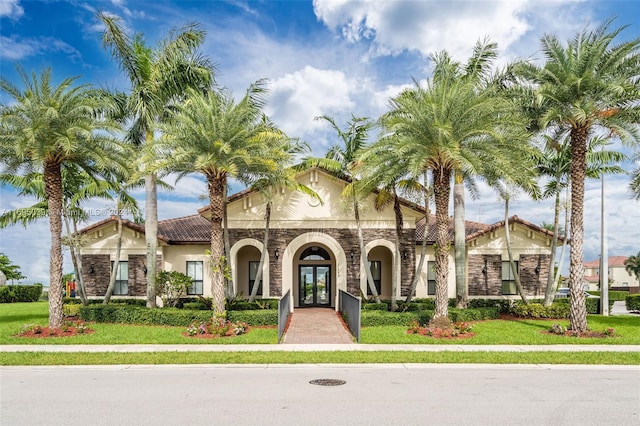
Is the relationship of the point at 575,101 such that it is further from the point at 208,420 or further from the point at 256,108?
the point at 208,420

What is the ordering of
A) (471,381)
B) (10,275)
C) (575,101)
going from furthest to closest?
1. (10,275)
2. (575,101)
3. (471,381)

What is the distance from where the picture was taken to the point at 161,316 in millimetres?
19219

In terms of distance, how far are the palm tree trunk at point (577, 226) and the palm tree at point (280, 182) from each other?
11.2 metres

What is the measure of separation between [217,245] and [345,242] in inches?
305

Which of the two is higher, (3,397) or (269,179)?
(269,179)

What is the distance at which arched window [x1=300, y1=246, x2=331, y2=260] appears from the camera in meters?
26.8

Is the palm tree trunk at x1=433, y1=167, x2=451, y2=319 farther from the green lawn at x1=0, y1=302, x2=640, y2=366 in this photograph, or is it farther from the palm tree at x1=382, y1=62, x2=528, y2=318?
the green lawn at x1=0, y1=302, x2=640, y2=366

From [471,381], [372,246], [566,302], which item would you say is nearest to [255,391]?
[471,381]

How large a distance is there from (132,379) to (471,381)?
25.2ft

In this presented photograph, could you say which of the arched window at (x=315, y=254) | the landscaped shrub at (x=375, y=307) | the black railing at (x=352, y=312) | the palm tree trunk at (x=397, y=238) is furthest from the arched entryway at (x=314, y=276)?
the black railing at (x=352, y=312)

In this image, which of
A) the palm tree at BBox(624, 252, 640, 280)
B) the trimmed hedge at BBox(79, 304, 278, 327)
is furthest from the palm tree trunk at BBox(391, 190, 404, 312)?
the palm tree at BBox(624, 252, 640, 280)

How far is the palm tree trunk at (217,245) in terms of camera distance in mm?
17875

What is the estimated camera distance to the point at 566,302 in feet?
80.5

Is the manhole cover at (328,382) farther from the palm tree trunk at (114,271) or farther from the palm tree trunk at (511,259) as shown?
the palm tree trunk at (511,259)
